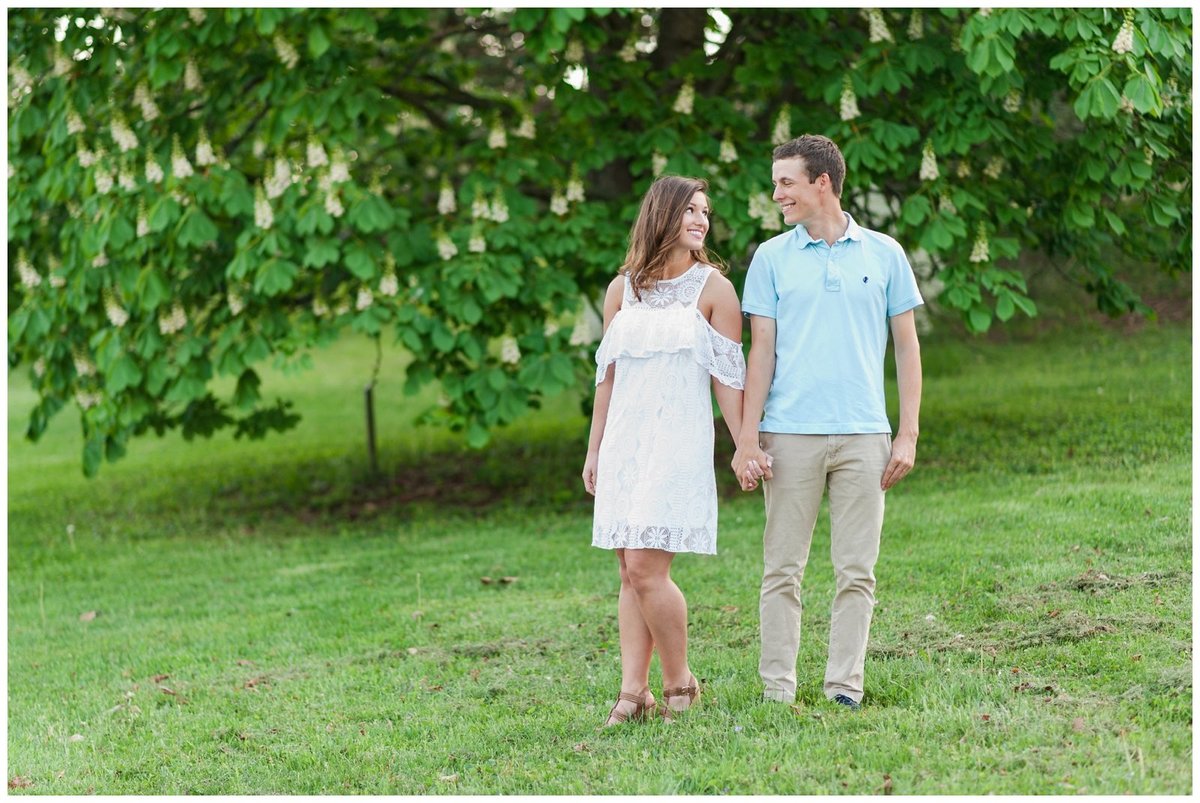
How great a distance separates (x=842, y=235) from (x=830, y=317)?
27cm

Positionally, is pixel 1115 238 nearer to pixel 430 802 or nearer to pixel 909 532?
pixel 909 532

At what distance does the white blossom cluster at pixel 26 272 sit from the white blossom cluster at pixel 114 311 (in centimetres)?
91

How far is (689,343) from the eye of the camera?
162 inches

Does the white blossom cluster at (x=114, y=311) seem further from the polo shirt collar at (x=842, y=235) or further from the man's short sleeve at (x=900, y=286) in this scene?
the man's short sleeve at (x=900, y=286)

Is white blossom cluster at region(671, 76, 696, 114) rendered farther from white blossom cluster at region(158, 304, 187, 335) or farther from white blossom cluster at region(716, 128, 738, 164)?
white blossom cluster at region(158, 304, 187, 335)

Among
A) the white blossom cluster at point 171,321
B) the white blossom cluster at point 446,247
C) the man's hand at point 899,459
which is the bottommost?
the man's hand at point 899,459

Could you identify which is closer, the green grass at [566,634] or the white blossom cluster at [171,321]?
the green grass at [566,634]

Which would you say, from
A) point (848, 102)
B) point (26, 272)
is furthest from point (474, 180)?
point (26, 272)

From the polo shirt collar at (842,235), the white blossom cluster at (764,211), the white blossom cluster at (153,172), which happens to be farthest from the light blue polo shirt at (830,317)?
the white blossom cluster at (153,172)

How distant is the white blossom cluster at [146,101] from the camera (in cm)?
845

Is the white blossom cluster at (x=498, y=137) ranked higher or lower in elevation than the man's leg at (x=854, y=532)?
higher

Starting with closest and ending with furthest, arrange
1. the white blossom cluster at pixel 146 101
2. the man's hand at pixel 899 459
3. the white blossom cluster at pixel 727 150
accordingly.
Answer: the man's hand at pixel 899 459 < the white blossom cluster at pixel 727 150 < the white blossom cluster at pixel 146 101

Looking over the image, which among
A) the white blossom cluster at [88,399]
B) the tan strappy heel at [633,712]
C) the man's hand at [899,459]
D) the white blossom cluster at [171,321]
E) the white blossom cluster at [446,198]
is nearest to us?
the man's hand at [899,459]

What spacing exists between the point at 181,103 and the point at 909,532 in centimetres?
575
